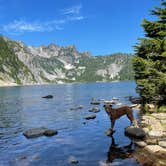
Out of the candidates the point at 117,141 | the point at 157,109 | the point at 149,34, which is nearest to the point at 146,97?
the point at 157,109

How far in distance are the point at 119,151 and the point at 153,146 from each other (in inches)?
105

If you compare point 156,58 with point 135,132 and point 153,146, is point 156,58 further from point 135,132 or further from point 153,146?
point 153,146

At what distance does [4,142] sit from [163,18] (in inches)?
1003

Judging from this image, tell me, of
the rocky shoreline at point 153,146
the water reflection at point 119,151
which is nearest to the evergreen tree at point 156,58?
the rocky shoreline at point 153,146

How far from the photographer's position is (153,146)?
63.4 ft

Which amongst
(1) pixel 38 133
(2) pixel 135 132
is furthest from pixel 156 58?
(1) pixel 38 133

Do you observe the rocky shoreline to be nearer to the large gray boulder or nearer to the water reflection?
the large gray boulder

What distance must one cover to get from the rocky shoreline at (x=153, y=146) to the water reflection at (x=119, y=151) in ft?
1.88

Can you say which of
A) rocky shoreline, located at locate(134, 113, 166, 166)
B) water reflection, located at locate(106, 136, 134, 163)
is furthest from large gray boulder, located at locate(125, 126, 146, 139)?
water reflection, located at locate(106, 136, 134, 163)

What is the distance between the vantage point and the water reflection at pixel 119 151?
19148mm

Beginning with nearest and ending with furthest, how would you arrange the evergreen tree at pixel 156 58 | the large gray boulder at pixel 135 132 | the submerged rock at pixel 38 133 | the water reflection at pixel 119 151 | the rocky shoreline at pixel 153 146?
the rocky shoreline at pixel 153 146, the water reflection at pixel 119 151, the large gray boulder at pixel 135 132, the submerged rock at pixel 38 133, the evergreen tree at pixel 156 58

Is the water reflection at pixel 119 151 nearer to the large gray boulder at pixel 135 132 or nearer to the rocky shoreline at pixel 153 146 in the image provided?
the rocky shoreline at pixel 153 146

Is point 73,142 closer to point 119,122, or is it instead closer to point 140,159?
point 140,159

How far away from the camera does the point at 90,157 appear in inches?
760
